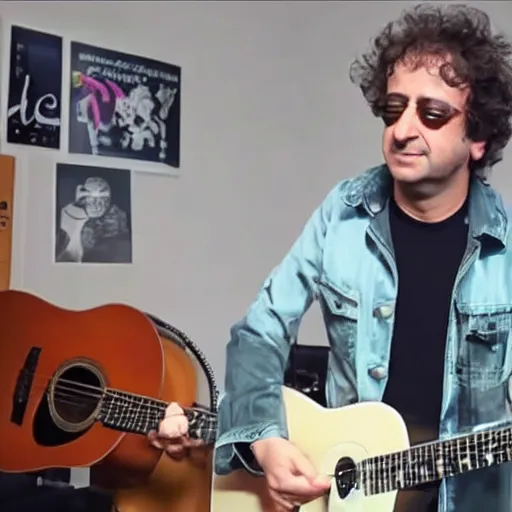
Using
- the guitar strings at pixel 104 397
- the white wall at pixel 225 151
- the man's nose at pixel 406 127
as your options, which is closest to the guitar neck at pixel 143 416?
the guitar strings at pixel 104 397

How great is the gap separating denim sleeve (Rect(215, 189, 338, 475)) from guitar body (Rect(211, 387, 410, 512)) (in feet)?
0.06

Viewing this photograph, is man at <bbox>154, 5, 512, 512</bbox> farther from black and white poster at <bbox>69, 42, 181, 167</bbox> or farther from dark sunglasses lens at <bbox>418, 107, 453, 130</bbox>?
black and white poster at <bbox>69, 42, 181, 167</bbox>

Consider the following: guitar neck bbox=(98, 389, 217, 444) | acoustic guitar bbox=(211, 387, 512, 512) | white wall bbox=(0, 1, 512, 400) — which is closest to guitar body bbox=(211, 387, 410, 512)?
acoustic guitar bbox=(211, 387, 512, 512)

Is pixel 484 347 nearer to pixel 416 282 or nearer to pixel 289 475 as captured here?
pixel 416 282

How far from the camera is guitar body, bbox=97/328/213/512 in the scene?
42.3 inches

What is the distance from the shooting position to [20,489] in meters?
1.20

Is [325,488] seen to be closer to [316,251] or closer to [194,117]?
[316,251]

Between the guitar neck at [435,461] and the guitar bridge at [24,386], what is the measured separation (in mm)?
581

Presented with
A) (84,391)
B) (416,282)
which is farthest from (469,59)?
(84,391)

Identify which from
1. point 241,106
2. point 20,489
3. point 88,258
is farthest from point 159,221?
point 20,489

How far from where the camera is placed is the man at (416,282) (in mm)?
799

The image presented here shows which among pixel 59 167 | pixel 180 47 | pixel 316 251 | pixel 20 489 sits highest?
pixel 180 47

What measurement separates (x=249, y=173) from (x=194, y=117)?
6.7 inches

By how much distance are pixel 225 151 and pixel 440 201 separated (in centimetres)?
82
